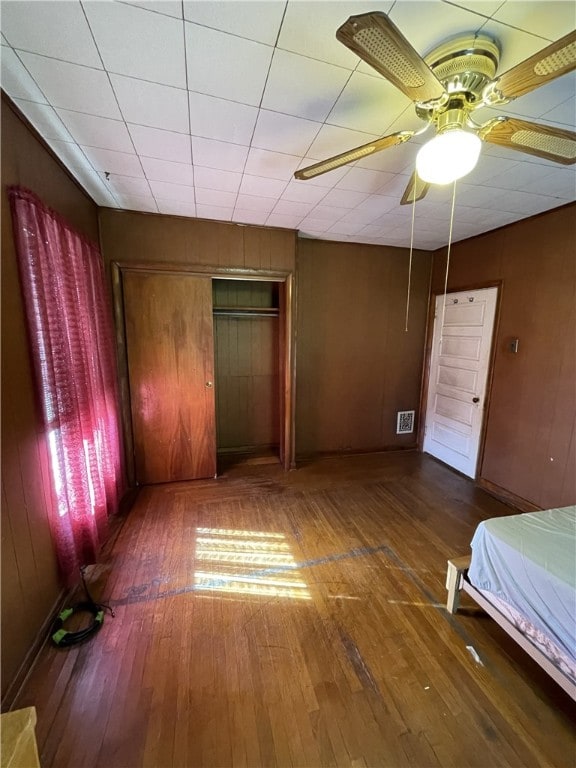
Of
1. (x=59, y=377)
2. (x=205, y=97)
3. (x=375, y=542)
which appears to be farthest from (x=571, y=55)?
(x=375, y=542)

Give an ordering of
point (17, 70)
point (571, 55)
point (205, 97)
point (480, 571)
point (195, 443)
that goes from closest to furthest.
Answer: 1. point (571, 55)
2. point (17, 70)
3. point (205, 97)
4. point (480, 571)
5. point (195, 443)

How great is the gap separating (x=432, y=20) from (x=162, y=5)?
0.92 metres

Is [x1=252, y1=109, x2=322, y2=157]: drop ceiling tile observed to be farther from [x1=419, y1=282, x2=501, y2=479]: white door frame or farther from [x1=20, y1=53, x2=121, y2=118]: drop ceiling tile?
[x1=419, y1=282, x2=501, y2=479]: white door frame

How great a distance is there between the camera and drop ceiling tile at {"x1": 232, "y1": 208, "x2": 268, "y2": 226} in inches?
106

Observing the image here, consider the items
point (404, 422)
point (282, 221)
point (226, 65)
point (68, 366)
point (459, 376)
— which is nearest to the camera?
point (226, 65)

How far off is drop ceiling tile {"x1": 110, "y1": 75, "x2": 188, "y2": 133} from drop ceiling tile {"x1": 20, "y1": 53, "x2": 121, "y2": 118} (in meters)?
0.05

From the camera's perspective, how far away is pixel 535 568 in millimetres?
1332

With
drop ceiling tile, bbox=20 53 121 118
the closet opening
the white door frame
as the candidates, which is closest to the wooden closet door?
the closet opening

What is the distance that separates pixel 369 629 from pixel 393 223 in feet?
10.5

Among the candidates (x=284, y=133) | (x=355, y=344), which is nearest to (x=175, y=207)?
(x=284, y=133)

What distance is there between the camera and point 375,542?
2.31 metres

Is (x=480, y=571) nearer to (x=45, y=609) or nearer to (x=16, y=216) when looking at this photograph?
(x=45, y=609)

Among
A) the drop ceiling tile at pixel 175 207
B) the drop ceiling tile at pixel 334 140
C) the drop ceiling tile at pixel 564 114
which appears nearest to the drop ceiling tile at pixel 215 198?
the drop ceiling tile at pixel 175 207

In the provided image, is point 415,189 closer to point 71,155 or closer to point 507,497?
point 71,155
